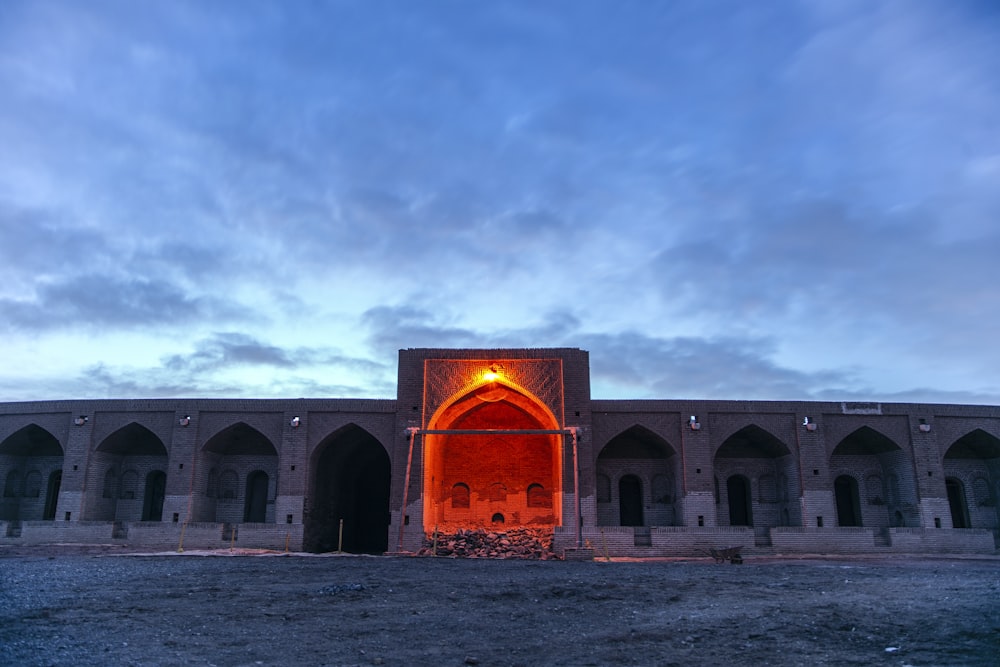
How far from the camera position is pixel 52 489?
27.2 m

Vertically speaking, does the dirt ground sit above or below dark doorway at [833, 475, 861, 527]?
below

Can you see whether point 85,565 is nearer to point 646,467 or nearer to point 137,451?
point 137,451

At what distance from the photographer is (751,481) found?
25984 mm

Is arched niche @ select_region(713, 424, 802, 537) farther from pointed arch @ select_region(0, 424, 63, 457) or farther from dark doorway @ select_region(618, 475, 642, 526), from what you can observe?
pointed arch @ select_region(0, 424, 63, 457)

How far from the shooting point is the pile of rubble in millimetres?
20578

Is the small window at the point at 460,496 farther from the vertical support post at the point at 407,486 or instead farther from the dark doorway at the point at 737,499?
the dark doorway at the point at 737,499

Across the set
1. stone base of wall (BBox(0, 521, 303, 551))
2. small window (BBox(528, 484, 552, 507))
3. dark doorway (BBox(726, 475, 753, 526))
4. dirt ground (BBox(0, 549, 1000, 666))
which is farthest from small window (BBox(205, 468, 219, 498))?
dark doorway (BBox(726, 475, 753, 526))

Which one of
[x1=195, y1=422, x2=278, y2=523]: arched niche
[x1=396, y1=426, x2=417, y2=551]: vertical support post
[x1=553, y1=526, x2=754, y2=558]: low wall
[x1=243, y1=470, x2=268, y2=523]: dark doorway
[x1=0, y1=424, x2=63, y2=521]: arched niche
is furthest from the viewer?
[x1=0, y1=424, x2=63, y2=521]: arched niche

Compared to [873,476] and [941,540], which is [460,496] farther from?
[941,540]

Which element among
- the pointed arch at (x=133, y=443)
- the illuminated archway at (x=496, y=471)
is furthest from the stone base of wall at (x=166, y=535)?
the illuminated archway at (x=496, y=471)

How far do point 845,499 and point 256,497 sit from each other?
67.4 ft

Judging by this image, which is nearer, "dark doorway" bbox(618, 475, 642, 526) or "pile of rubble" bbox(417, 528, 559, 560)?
"pile of rubble" bbox(417, 528, 559, 560)

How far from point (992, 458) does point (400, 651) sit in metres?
26.2

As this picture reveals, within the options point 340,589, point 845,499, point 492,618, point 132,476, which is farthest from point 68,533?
point 845,499
